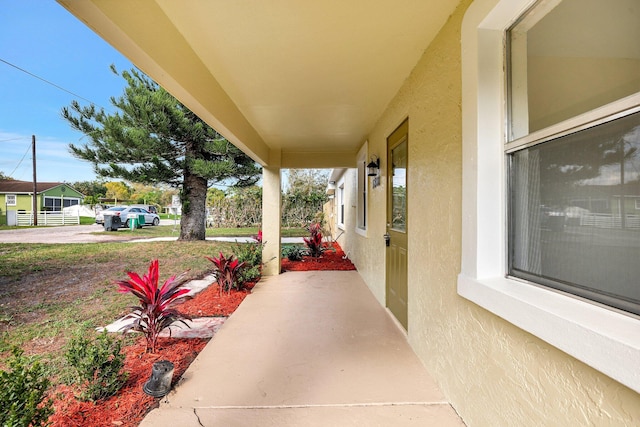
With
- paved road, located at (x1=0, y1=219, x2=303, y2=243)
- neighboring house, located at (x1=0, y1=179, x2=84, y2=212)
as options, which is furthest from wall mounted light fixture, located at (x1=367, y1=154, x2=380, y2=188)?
neighboring house, located at (x1=0, y1=179, x2=84, y2=212)

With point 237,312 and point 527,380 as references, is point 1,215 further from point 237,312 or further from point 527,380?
point 527,380

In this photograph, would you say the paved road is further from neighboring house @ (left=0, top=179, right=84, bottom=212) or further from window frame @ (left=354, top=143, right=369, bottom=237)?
neighboring house @ (left=0, top=179, right=84, bottom=212)

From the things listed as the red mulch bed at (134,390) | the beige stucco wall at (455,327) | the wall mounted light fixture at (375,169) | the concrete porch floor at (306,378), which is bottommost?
the concrete porch floor at (306,378)

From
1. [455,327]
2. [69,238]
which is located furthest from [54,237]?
[455,327]

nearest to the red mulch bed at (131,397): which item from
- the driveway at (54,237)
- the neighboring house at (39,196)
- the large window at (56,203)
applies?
the driveway at (54,237)

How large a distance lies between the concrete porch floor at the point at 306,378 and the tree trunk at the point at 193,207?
7.97 meters

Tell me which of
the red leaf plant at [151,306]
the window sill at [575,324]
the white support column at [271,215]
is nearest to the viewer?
the window sill at [575,324]

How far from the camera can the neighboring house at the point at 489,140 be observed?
3.16ft

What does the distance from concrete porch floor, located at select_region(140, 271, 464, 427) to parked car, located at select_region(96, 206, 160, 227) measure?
15668 millimetres

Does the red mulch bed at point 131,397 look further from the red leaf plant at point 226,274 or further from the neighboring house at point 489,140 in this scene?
the neighboring house at point 489,140

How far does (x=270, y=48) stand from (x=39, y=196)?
3003 centimetres

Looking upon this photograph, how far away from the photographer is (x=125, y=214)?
53.0ft

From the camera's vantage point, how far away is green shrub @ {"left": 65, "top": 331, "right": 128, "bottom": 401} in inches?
75.3

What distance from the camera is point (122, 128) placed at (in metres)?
8.59
